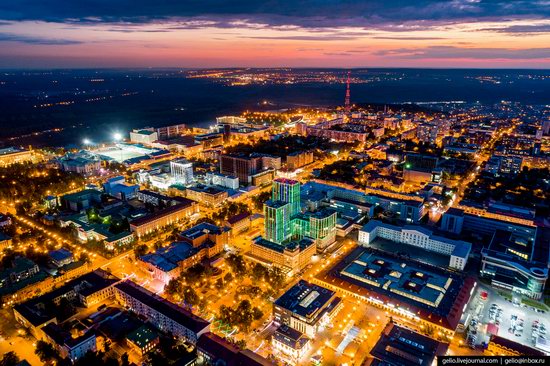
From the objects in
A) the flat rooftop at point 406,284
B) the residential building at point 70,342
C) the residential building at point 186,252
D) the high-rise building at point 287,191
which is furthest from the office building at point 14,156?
the flat rooftop at point 406,284

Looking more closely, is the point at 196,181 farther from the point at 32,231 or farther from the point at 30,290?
the point at 30,290

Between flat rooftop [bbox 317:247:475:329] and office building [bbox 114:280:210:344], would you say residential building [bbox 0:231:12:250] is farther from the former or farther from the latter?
flat rooftop [bbox 317:247:475:329]

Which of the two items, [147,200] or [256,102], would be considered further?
[256,102]

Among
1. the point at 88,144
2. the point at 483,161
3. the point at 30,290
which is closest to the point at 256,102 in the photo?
the point at 88,144

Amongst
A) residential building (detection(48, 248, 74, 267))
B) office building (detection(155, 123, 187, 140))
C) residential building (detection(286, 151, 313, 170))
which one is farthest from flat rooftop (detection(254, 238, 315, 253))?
office building (detection(155, 123, 187, 140))

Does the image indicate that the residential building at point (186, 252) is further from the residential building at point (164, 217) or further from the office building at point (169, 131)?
the office building at point (169, 131)

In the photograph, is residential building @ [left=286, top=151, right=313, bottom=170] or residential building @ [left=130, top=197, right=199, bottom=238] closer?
residential building @ [left=130, top=197, right=199, bottom=238]

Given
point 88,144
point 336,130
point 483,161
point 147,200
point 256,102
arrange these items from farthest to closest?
point 256,102
point 336,130
point 88,144
point 483,161
point 147,200
